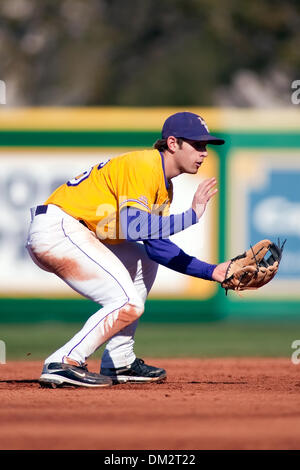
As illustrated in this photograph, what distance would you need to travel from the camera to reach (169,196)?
18.6 feet

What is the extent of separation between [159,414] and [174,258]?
43.7 inches

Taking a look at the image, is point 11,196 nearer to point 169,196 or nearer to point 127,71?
point 169,196

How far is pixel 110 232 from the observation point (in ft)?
18.3

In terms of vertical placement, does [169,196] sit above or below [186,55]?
below

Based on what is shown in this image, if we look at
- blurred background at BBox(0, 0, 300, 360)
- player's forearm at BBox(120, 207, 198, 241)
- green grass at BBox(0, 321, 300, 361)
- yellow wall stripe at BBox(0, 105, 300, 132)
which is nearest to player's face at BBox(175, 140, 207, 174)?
player's forearm at BBox(120, 207, 198, 241)

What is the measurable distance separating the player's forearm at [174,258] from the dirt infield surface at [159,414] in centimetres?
66

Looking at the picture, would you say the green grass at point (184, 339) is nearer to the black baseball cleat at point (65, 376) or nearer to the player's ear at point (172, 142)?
the black baseball cleat at point (65, 376)

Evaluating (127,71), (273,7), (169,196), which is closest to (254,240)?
(169,196)

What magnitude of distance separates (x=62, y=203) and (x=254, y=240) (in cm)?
502

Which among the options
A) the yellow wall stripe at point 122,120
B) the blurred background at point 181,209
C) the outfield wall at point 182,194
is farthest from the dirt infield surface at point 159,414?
the yellow wall stripe at point 122,120

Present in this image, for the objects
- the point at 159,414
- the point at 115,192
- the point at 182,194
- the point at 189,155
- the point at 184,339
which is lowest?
the point at 159,414

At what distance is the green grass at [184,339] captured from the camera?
8.14 meters
